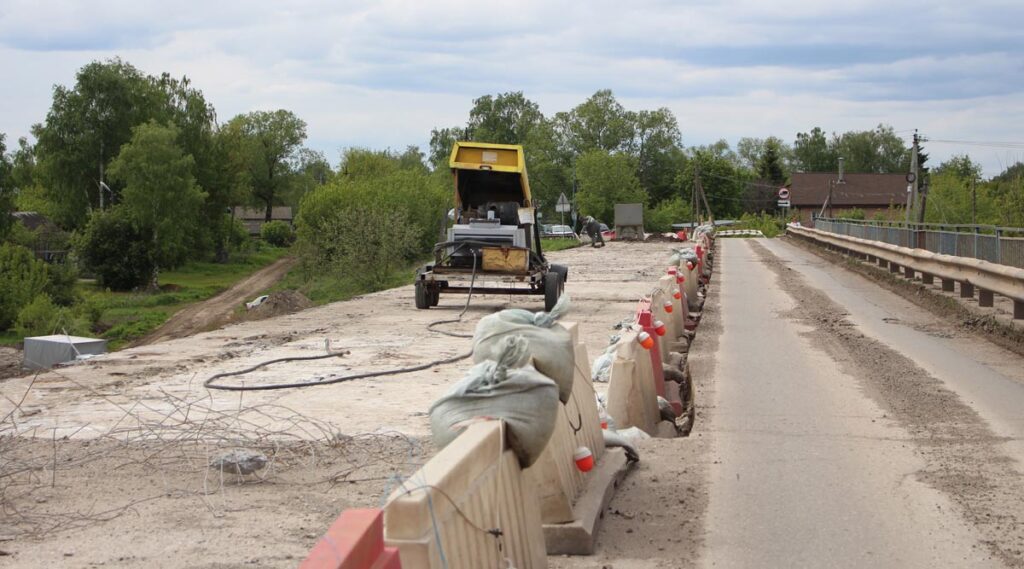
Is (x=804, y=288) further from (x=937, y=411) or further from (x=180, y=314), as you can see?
(x=180, y=314)

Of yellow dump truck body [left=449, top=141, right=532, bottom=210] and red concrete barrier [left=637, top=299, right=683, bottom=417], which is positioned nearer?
red concrete barrier [left=637, top=299, right=683, bottom=417]

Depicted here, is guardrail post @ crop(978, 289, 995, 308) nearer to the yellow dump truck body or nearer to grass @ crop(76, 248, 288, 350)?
the yellow dump truck body

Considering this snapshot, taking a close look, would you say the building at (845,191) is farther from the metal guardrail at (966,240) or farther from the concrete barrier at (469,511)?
the concrete barrier at (469,511)

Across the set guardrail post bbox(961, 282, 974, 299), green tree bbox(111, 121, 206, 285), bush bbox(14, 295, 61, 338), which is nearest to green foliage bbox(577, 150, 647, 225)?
green tree bbox(111, 121, 206, 285)

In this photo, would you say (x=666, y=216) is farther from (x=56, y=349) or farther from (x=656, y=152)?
(x=56, y=349)

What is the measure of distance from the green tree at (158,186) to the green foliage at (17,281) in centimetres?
1635

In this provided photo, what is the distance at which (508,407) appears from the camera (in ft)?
16.2

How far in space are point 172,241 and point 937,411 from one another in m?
72.6

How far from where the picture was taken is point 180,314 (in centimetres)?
6047

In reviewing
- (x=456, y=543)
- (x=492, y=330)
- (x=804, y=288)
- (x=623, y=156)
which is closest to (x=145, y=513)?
(x=492, y=330)

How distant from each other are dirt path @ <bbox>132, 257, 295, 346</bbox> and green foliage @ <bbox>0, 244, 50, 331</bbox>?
659 cm

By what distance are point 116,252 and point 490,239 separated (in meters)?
59.6

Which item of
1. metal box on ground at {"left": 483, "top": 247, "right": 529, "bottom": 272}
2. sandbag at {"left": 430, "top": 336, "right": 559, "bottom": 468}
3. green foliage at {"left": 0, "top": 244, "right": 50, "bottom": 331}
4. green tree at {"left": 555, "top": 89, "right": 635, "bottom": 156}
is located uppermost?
green tree at {"left": 555, "top": 89, "right": 635, "bottom": 156}

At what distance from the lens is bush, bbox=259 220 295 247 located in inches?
4407
